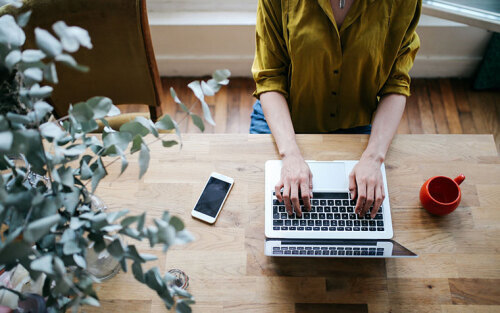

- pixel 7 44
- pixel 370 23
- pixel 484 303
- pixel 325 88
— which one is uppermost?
pixel 7 44

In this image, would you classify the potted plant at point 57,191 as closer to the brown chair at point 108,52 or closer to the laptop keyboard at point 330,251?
the laptop keyboard at point 330,251

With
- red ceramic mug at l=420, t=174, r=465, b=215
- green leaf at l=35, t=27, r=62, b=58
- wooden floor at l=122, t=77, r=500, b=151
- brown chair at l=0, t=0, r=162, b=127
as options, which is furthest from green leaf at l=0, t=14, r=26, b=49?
wooden floor at l=122, t=77, r=500, b=151

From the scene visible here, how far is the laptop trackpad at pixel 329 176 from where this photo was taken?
109 cm

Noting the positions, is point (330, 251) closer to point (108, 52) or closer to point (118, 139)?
point (118, 139)

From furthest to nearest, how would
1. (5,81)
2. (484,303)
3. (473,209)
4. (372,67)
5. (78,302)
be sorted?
(372,67), (473,209), (484,303), (5,81), (78,302)

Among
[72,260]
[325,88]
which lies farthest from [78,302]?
[325,88]

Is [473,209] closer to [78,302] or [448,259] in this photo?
[448,259]

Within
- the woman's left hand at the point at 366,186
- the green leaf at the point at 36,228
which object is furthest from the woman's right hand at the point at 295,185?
the green leaf at the point at 36,228

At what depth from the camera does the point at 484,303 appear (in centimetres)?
98

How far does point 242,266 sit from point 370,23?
752mm

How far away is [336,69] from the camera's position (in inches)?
48.2

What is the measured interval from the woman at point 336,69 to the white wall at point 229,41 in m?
0.99

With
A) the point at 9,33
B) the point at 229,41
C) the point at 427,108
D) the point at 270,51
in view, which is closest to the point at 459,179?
the point at 270,51

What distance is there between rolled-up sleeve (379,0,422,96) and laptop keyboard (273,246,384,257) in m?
0.53
